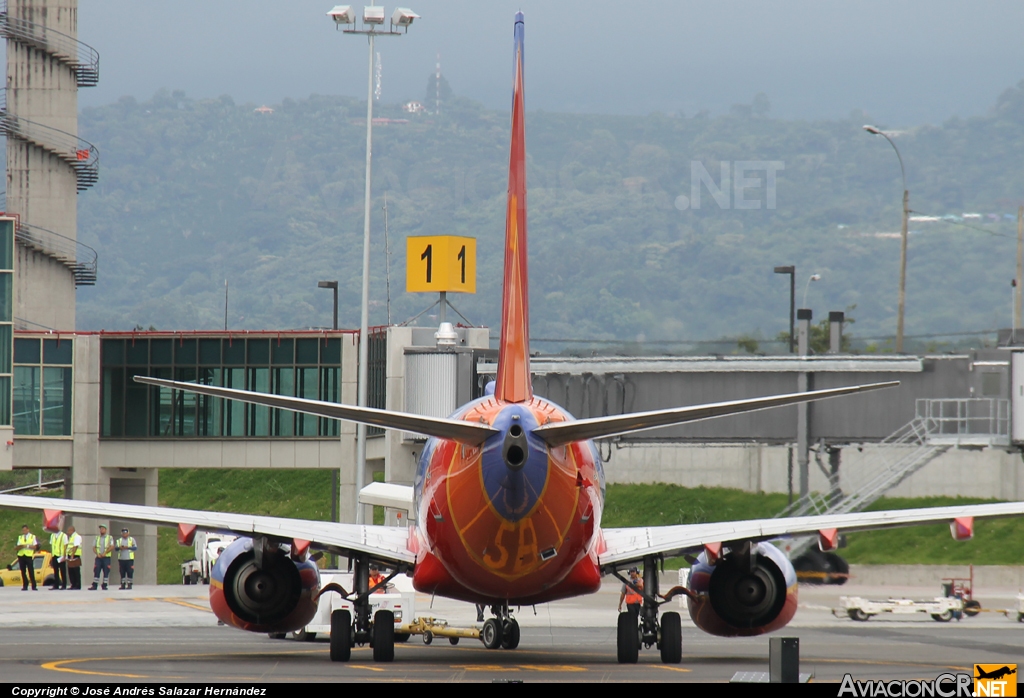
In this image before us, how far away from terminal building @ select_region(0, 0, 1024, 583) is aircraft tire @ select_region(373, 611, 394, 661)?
13.4 meters

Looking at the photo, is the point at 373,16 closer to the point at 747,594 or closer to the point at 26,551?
the point at 26,551

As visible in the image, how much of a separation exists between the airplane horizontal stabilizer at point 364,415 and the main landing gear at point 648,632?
6531mm

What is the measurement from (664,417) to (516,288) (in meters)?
5.13

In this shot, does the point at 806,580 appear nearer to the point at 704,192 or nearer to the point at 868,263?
the point at 868,263

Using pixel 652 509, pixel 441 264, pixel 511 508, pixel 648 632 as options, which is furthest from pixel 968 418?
pixel 652 509

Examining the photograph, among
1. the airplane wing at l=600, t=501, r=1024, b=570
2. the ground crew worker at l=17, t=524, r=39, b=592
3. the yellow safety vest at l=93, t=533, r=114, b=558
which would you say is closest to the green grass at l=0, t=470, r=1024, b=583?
the yellow safety vest at l=93, t=533, r=114, b=558

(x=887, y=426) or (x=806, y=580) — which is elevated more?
(x=887, y=426)

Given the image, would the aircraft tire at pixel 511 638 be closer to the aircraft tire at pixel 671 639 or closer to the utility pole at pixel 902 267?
the aircraft tire at pixel 671 639

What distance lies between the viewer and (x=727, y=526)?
28.3 meters

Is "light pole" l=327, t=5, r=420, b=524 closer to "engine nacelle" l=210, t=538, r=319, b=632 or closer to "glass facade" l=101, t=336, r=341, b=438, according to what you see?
"glass facade" l=101, t=336, r=341, b=438

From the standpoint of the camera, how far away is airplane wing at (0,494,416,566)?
87.9 ft

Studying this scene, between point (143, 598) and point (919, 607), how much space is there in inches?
1050

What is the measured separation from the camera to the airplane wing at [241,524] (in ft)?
87.9

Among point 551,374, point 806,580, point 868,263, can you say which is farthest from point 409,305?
point 806,580
